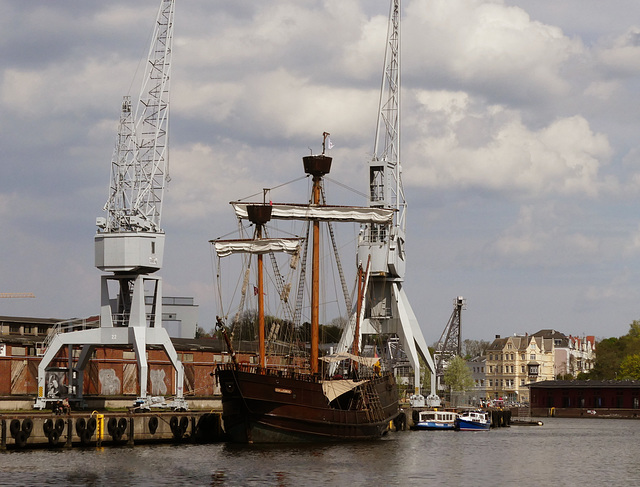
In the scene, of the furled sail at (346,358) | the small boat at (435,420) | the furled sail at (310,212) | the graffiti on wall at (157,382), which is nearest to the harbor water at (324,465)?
the furled sail at (346,358)

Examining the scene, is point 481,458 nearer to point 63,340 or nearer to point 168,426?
point 168,426

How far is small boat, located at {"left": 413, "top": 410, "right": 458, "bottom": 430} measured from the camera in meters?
107

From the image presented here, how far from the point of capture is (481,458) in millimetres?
71625

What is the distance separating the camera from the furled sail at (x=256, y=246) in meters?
80.2

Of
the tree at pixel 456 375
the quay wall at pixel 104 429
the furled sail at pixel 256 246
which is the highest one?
the furled sail at pixel 256 246

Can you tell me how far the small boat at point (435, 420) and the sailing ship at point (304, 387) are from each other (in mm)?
14727

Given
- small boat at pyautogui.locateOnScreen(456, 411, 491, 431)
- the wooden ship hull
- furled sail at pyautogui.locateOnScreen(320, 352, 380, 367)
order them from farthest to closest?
1. small boat at pyautogui.locateOnScreen(456, 411, 491, 431)
2. furled sail at pyautogui.locateOnScreen(320, 352, 380, 367)
3. the wooden ship hull

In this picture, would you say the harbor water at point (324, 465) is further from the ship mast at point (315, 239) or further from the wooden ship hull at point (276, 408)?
the ship mast at point (315, 239)

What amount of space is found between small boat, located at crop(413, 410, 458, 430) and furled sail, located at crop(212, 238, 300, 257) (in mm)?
32751

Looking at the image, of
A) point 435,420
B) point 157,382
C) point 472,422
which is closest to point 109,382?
point 157,382

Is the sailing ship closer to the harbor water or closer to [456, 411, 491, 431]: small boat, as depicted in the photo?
the harbor water

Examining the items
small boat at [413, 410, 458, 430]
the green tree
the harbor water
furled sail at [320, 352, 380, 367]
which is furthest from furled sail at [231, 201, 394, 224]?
the green tree

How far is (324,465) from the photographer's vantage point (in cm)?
6097

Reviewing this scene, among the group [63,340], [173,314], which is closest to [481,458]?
[63,340]
